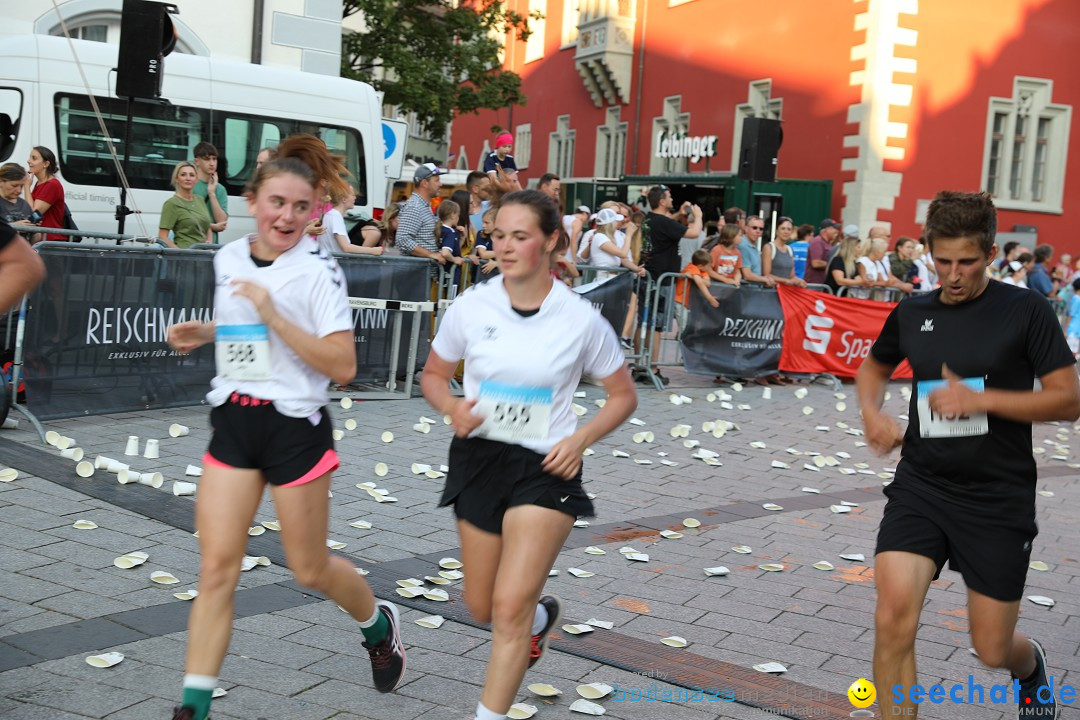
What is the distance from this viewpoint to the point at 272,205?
389cm

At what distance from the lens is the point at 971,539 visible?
381cm

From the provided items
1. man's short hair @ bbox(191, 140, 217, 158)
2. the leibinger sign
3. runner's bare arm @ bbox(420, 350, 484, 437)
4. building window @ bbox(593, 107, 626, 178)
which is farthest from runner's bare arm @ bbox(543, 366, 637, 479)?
building window @ bbox(593, 107, 626, 178)

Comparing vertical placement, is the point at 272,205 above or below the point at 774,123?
below

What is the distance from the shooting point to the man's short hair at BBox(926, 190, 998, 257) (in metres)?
3.82

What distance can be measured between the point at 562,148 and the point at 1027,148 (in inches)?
678

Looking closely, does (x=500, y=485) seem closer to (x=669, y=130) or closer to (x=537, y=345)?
(x=537, y=345)

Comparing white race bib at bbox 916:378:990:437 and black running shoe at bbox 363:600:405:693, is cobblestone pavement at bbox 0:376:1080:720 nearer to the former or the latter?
black running shoe at bbox 363:600:405:693

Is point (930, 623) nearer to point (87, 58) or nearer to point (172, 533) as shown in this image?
point (172, 533)

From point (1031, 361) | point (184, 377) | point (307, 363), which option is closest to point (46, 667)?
point (307, 363)

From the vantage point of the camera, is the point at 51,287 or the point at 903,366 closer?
the point at 51,287

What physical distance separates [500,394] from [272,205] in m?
0.93

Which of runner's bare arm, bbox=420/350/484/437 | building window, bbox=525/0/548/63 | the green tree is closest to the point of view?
runner's bare arm, bbox=420/350/484/437

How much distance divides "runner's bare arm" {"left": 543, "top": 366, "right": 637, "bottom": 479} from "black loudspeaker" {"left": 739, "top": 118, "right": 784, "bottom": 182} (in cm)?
1376

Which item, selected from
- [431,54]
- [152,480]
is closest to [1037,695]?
[152,480]
